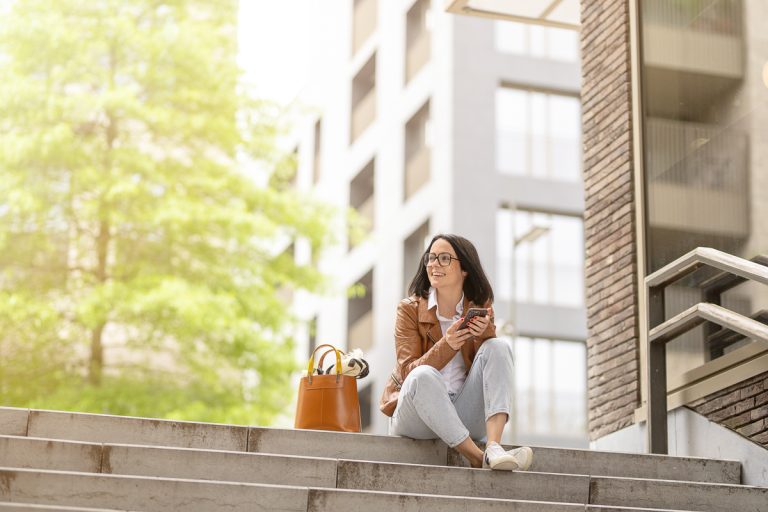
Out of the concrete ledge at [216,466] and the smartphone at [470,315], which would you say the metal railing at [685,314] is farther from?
the concrete ledge at [216,466]

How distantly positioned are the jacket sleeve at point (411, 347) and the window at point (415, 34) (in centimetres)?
2246

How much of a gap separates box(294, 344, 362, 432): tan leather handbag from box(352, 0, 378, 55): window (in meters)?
25.5

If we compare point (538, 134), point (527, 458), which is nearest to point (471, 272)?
point (527, 458)

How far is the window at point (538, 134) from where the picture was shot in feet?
93.6

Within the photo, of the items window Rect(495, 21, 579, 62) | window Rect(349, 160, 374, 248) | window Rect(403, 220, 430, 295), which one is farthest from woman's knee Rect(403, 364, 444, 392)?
window Rect(349, 160, 374, 248)

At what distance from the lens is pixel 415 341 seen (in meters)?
7.42

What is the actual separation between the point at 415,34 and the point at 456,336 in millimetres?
Answer: 23917

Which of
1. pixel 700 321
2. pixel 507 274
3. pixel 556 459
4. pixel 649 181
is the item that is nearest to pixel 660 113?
pixel 649 181

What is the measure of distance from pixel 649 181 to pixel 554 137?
19.9 meters

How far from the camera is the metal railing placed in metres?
7.89

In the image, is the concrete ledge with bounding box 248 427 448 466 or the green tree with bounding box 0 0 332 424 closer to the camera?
the concrete ledge with bounding box 248 427 448 466

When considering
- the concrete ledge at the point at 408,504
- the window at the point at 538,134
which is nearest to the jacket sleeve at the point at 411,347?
the concrete ledge at the point at 408,504

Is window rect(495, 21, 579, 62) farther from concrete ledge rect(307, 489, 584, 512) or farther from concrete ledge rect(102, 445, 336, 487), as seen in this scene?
concrete ledge rect(307, 489, 584, 512)

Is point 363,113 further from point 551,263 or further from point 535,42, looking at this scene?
point 551,263
